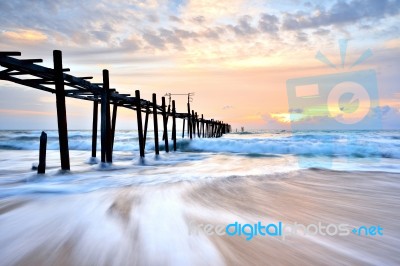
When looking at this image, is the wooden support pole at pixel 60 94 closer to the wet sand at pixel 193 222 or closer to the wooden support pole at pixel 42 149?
the wooden support pole at pixel 42 149

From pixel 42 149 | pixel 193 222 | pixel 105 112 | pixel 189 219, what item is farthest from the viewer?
pixel 105 112

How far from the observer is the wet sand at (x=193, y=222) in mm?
2451

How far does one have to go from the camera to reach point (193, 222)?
136 inches

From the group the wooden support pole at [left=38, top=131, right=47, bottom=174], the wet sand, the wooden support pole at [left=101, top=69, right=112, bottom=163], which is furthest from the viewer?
the wooden support pole at [left=101, top=69, right=112, bottom=163]

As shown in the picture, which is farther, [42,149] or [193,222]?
[42,149]

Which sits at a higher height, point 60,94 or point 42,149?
point 60,94

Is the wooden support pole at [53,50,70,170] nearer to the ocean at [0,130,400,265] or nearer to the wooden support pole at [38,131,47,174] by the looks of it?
the wooden support pole at [38,131,47,174]

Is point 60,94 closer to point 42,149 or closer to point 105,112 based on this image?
point 42,149

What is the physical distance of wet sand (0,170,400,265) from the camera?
2.45 m

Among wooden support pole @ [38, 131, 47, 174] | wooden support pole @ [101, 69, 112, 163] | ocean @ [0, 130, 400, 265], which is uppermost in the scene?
wooden support pole @ [101, 69, 112, 163]

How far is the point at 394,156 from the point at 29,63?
15.7 meters

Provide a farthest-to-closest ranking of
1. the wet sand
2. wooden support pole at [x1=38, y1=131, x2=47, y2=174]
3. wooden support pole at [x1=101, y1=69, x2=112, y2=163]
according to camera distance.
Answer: wooden support pole at [x1=101, y1=69, x2=112, y2=163] < wooden support pole at [x1=38, y1=131, x2=47, y2=174] < the wet sand

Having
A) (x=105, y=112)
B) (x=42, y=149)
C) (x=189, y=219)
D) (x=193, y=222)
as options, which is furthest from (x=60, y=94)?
(x=193, y=222)

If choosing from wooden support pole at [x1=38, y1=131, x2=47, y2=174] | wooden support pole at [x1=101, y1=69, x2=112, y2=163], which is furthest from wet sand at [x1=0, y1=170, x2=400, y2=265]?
wooden support pole at [x1=101, y1=69, x2=112, y2=163]
